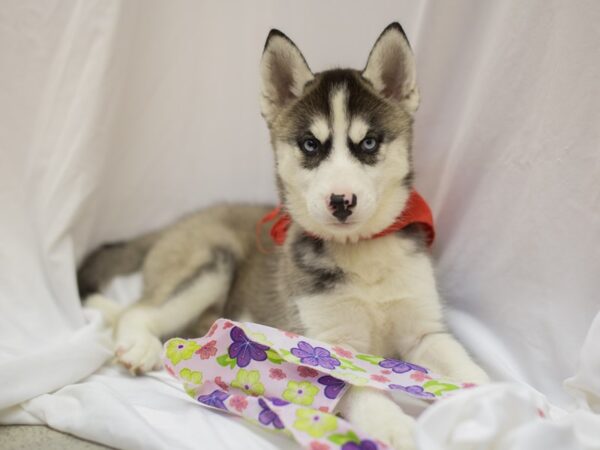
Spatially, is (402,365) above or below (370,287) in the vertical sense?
below

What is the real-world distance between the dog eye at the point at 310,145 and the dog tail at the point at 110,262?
128 centimetres

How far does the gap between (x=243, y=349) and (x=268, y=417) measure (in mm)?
316

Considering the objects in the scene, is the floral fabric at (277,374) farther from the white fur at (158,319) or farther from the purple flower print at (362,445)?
the white fur at (158,319)

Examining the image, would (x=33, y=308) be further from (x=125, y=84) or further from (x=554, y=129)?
(x=554, y=129)

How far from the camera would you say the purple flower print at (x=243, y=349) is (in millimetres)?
2107

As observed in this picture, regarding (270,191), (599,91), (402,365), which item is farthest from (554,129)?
(270,191)

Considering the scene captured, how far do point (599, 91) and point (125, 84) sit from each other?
7.17ft

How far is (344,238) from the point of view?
95.2 inches

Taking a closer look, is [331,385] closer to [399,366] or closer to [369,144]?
[399,366]

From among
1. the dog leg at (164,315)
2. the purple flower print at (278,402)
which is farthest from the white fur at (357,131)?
the dog leg at (164,315)

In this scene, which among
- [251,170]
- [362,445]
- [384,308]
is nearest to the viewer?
[362,445]

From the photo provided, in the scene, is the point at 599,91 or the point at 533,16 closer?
the point at 599,91

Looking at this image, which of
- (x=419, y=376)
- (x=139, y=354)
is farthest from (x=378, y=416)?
(x=139, y=354)

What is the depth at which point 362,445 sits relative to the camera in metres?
1.66
